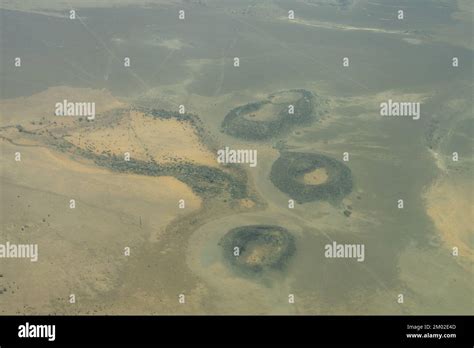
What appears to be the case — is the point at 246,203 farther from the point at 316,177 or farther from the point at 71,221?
the point at 71,221

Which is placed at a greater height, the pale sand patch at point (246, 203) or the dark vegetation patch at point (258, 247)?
the pale sand patch at point (246, 203)

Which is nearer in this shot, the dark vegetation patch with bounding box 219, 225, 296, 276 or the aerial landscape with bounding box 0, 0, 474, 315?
the aerial landscape with bounding box 0, 0, 474, 315

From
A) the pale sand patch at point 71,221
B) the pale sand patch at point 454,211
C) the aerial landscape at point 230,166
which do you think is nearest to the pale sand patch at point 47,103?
the aerial landscape at point 230,166

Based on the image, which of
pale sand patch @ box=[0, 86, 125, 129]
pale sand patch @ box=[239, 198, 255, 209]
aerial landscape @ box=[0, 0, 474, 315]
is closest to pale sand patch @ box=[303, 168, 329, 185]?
aerial landscape @ box=[0, 0, 474, 315]

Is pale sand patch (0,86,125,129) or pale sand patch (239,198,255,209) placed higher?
pale sand patch (0,86,125,129)

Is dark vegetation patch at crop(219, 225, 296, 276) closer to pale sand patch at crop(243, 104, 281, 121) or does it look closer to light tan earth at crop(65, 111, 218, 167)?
light tan earth at crop(65, 111, 218, 167)

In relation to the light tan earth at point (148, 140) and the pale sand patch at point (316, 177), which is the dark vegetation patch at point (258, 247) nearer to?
the pale sand patch at point (316, 177)
